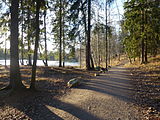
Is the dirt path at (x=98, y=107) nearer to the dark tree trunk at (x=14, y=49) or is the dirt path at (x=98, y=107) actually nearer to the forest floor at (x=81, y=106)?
the forest floor at (x=81, y=106)

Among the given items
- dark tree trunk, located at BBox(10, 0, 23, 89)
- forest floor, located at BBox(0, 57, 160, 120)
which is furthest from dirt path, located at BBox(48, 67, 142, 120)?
dark tree trunk, located at BBox(10, 0, 23, 89)

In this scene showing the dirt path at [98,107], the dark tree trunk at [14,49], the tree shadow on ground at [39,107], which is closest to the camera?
the dirt path at [98,107]

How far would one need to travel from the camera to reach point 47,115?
5.11 m

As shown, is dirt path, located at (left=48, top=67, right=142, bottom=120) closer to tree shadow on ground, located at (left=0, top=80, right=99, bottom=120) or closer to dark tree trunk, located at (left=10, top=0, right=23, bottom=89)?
tree shadow on ground, located at (left=0, top=80, right=99, bottom=120)

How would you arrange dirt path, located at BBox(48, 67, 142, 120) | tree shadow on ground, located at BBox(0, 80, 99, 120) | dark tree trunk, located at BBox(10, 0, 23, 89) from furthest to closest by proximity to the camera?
1. dark tree trunk, located at BBox(10, 0, 23, 89)
2. tree shadow on ground, located at BBox(0, 80, 99, 120)
3. dirt path, located at BBox(48, 67, 142, 120)

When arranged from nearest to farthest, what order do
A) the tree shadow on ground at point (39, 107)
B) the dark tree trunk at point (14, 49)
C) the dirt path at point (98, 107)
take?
the dirt path at point (98, 107) → the tree shadow on ground at point (39, 107) → the dark tree trunk at point (14, 49)

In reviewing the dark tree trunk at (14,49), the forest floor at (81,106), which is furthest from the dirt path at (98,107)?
the dark tree trunk at (14,49)

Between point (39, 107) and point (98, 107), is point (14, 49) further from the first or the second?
point (98, 107)

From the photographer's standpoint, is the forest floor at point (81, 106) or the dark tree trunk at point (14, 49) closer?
the forest floor at point (81, 106)

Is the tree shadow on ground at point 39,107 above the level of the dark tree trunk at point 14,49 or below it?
below

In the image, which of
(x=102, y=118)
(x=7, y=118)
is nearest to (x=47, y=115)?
(x=7, y=118)

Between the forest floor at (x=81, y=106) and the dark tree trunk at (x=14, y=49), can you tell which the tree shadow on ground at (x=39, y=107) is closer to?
the forest floor at (x=81, y=106)

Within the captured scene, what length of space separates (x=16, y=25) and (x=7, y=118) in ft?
15.0

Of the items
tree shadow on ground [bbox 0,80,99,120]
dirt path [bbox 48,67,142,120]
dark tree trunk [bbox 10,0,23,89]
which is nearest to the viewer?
dirt path [bbox 48,67,142,120]
